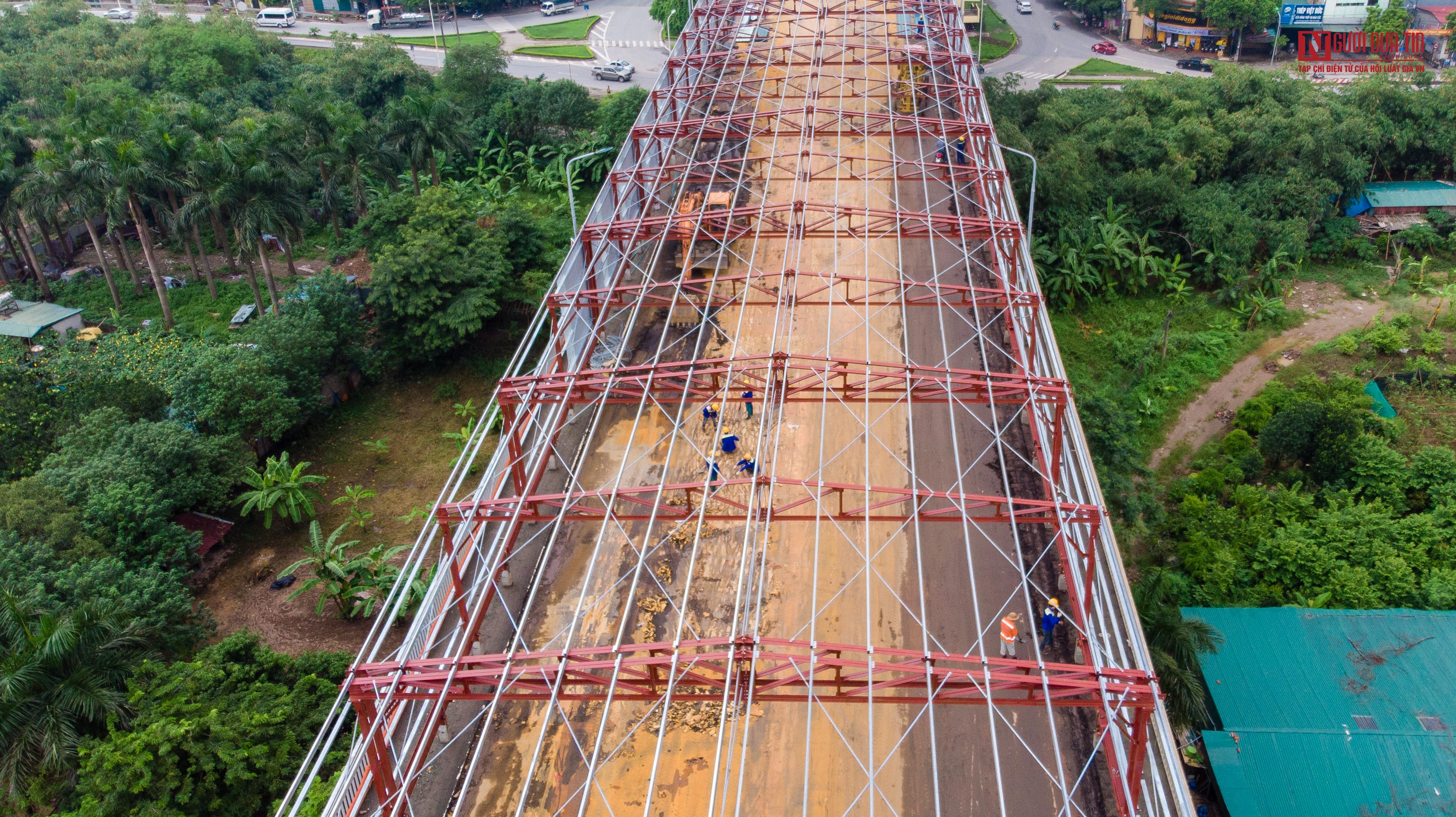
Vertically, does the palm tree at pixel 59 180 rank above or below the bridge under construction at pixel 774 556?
above

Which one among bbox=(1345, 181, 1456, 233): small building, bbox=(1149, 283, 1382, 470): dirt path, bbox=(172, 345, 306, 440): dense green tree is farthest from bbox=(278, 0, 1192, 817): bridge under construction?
bbox=(1345, 181, 1456, 233): small building

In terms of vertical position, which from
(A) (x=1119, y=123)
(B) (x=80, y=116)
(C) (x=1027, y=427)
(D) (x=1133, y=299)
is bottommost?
(D) (x=1133, y=299)

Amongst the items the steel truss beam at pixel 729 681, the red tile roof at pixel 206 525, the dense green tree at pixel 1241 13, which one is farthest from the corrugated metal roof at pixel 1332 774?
the dense green tree at pixel 1241 13

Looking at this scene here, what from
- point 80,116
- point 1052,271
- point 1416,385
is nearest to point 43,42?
point 80,116

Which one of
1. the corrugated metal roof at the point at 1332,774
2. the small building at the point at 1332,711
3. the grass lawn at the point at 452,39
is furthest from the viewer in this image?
the grass lawn at the point at 452,39

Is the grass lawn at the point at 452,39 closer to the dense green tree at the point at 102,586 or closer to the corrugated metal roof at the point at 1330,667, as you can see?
the dense green tree at the point at 102,586

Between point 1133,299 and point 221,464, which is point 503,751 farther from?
point 1133,299

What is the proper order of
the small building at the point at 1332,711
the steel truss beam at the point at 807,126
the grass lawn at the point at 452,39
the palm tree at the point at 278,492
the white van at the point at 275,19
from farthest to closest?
the white van at the point at 275,19, the grass lawn at the point at 452,39, the steel truss beam at the point at 807,126, the palm tree at the point at 278,492, the small building at the point at 1332,711

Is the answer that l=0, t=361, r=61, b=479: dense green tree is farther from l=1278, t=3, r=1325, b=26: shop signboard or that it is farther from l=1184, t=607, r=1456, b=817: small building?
l=1278, t=3, r=1325, b=26: shop signboard
